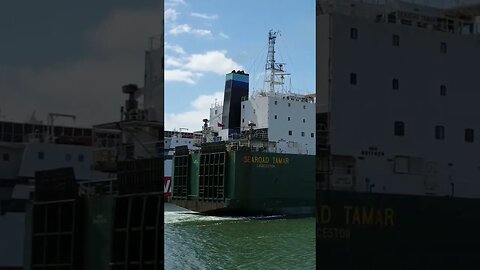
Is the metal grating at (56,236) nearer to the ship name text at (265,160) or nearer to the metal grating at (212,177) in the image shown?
the metal grating at (212,177)

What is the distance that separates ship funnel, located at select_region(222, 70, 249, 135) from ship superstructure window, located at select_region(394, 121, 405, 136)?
33.0 ft

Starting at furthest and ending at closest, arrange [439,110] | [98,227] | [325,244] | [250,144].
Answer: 1. [250,144]
2. [439,110]
3. [325,244]
4. [98,227]

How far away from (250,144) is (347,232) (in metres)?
14.0

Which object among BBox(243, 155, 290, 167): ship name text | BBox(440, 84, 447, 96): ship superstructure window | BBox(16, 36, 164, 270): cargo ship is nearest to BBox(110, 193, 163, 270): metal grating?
BBox(16, 36, 164, 270): cargo ship

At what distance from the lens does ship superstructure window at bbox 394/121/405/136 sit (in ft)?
9.52

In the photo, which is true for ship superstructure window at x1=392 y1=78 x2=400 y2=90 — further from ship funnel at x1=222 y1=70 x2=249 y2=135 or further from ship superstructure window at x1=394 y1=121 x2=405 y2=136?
ship funnel at x1=222 y1=70 x2=249 y2=135

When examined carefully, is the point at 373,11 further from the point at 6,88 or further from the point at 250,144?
the point at 250,144

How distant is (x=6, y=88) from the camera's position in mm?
1838

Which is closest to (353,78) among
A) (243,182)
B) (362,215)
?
(362,215)

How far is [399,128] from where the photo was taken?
2922 millimetres

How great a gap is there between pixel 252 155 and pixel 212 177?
227 centimetres

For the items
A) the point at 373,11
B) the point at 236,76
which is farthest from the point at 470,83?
the point at 236,76

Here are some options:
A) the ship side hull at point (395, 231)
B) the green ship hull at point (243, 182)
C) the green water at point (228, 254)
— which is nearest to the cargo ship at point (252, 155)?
the green ship hull at point (243, 182)

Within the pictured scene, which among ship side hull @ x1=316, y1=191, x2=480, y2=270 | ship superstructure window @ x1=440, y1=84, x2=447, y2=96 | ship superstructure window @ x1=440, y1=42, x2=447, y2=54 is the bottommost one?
ship side hull @ x1=316, y1=191, x2=480, y2=270
